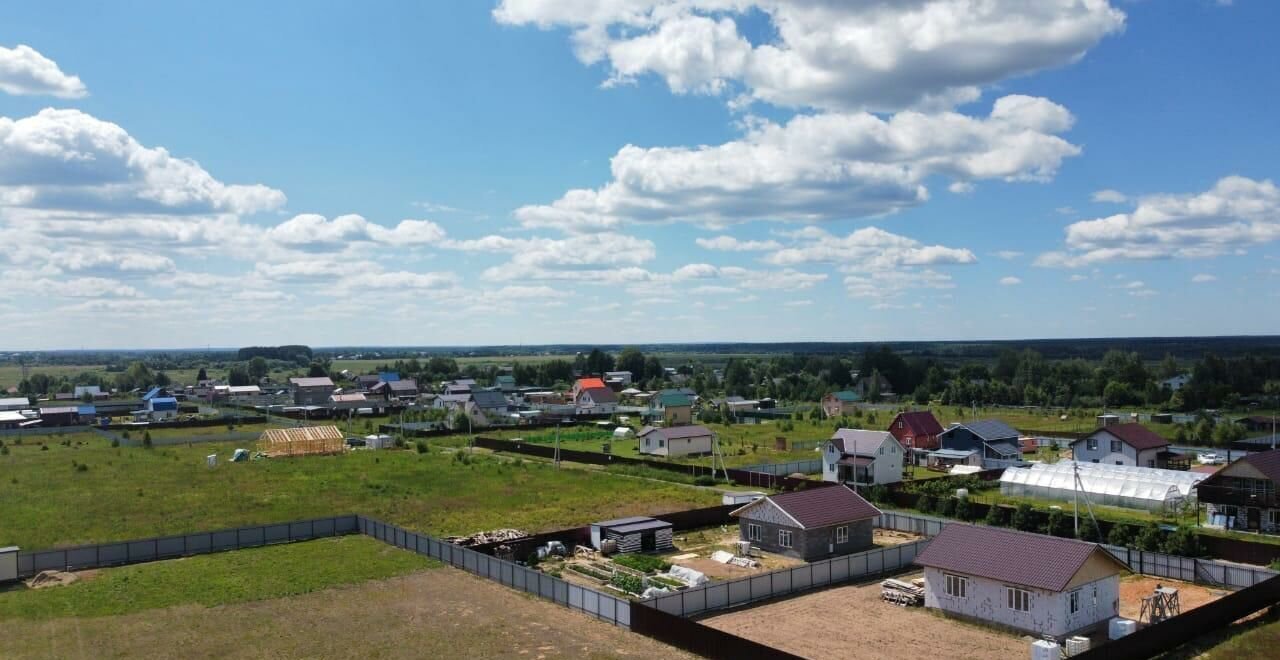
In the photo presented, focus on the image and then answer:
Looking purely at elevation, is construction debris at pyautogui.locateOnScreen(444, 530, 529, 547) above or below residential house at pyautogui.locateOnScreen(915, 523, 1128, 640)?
below

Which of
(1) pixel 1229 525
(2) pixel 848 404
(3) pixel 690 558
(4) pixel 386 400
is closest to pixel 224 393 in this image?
(4) pixel 386 400

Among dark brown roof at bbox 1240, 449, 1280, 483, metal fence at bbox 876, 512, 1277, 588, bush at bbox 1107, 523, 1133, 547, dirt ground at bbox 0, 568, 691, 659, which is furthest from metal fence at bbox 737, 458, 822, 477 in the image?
dirt ground at bbox 0, 568, 691, 659

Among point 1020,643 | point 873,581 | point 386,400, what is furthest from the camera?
point 386,400

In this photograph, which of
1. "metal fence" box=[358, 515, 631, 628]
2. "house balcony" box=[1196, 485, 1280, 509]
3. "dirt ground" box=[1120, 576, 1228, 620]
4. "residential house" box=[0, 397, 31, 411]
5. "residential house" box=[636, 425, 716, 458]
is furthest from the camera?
"residential house" box=[0, 397, 31, 411]

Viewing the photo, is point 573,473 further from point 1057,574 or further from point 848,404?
point 848,404

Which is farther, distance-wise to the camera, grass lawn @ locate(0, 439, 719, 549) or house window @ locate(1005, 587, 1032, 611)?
grass lawn @ locate(0, 439, 719, 549)

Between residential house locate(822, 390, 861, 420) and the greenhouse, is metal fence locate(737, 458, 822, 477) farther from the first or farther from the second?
residential house locate(822, 390, 861, 420)

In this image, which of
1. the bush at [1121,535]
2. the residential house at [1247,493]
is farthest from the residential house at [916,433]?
the bush at [1121,535]

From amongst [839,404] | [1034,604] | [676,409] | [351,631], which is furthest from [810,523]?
[839,404]

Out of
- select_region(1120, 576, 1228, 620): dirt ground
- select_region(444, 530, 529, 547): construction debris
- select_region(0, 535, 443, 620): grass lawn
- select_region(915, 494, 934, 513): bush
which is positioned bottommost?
select_region(0, 535, 443, 620): grass lawn
